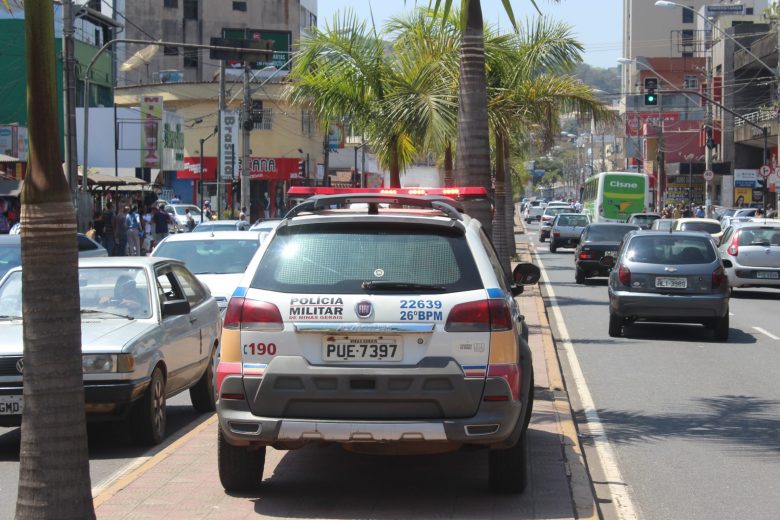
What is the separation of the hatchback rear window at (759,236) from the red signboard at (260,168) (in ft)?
155

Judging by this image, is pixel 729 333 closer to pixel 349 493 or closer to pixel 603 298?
pixel 603 298

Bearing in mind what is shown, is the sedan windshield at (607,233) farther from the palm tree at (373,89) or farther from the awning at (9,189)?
the awning at (9,189)

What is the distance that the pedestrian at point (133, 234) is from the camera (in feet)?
115

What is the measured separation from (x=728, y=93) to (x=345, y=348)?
255 ft

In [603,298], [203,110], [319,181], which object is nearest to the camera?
[603,298]

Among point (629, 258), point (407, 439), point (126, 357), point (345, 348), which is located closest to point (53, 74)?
point (345, 348)

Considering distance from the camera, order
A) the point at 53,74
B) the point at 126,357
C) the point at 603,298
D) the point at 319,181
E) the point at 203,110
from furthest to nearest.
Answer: the point at 319,181 < the point at 203,110 < the point at 603,298 < the point at 126,357 < the point at 53,74

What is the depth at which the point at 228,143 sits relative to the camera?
47656mm

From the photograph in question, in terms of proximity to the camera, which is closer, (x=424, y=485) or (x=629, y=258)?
(x=424, y=485)

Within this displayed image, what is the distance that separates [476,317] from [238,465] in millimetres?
1815

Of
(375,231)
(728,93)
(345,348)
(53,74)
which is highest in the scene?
(728,93)

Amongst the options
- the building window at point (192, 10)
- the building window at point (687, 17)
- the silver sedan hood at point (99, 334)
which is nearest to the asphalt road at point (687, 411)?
the silver sedan hood at point (99, 334)

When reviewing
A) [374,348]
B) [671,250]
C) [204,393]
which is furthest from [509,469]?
[671,250]

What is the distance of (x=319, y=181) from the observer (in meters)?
79.4
